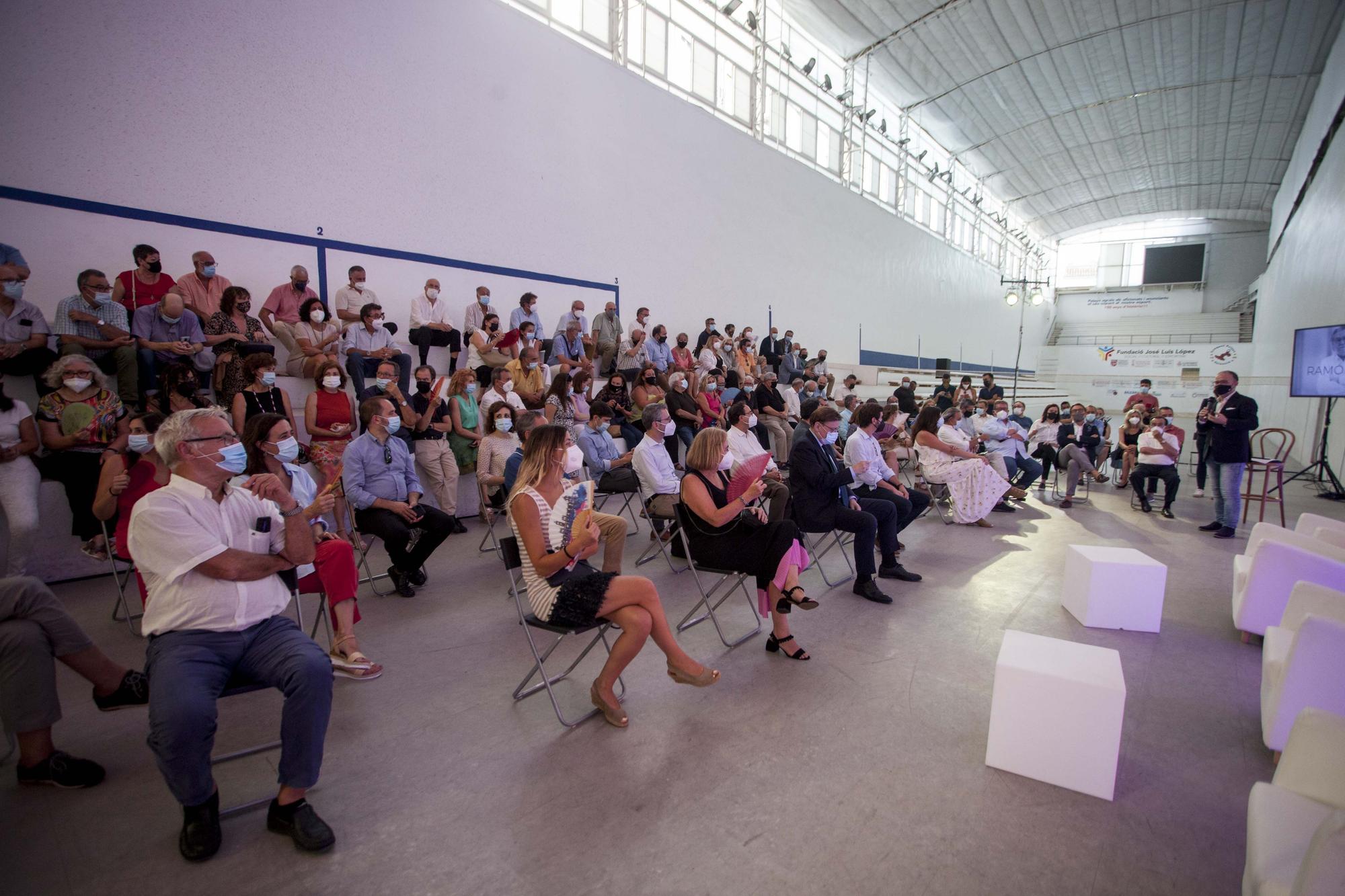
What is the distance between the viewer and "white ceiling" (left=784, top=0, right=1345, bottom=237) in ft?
40.5

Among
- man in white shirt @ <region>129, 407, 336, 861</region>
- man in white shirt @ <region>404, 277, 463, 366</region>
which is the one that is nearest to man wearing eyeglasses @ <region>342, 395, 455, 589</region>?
man in white shirt @ <region>129, 407, 336, 861</region>

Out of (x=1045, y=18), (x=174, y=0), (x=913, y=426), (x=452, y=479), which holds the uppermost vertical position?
(x=1045, y=18)

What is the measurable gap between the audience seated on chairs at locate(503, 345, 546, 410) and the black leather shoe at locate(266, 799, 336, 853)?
508cm

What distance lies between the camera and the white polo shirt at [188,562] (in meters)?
1.93

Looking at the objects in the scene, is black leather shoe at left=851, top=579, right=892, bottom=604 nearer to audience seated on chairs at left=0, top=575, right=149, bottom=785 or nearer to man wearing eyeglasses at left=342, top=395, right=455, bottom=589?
man wearing eyeglasses at left=342, top=395, right=455, bottom=589

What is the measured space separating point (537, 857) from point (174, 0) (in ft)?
23.2

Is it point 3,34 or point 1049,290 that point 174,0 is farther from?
point 1049,290

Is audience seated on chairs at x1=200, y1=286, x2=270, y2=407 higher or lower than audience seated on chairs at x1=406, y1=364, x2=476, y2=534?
above

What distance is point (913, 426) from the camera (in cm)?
648

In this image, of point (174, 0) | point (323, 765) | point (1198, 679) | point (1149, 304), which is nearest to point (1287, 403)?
point (1198, 679)

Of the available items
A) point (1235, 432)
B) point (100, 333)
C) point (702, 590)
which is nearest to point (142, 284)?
point (100, 333)

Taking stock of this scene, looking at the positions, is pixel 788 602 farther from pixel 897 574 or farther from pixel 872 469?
pixel 872 469

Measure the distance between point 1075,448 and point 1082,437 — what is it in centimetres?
143

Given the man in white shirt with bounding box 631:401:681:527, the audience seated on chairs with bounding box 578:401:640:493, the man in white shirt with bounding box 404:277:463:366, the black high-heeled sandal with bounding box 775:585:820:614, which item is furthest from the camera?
the man in white shirt with bounding box 404:277:463:366
